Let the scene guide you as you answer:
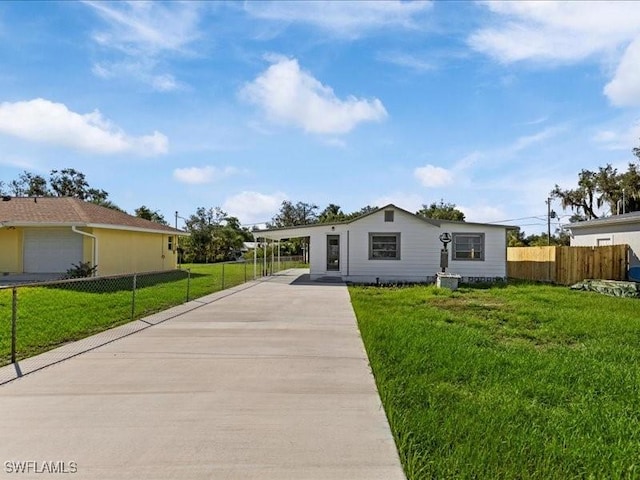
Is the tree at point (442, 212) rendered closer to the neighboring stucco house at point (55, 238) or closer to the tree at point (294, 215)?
the tree at point (294, 215)

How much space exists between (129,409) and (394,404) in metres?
2.51

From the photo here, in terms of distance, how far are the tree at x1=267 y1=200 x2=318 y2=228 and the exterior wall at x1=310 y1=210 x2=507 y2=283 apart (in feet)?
135

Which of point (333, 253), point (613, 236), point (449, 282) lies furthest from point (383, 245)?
point (613, 236)

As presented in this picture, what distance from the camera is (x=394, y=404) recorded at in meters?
4.50

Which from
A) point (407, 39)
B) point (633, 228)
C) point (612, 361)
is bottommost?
point (612, 361)

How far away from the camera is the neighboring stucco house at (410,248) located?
2131cm

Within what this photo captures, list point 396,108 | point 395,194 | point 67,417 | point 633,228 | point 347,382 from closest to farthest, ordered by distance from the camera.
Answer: point 67,417, point 347,382, point 396,108, point 633,228, point 395,194

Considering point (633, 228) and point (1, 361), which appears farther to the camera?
point (633, 228)

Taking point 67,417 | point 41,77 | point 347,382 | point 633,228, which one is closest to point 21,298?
point 41,77

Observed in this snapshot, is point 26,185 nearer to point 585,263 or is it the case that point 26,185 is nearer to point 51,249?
point 51,249

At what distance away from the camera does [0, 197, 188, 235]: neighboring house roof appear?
58.6 feet

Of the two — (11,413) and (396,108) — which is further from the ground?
(396,108)

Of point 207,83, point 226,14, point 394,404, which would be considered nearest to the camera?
point 394,404

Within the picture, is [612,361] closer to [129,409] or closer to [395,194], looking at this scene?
[129,409]
